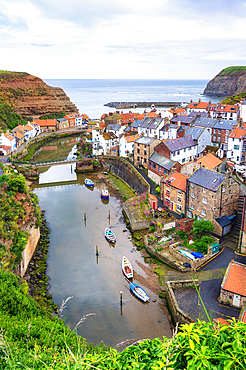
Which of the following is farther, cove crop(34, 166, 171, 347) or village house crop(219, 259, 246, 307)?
cove crop(34, 166, 171, 347)

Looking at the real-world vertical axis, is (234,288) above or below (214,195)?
below

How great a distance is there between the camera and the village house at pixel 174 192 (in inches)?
1358

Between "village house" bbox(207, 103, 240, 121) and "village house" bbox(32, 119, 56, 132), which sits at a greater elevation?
"village house" bbox(207, 103, 240, 121)

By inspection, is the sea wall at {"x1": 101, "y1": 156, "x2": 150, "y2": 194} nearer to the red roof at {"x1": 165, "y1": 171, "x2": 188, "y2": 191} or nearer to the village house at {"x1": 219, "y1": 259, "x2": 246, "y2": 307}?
the red roof at {"x1": 165, "y1": 171, "x2": 188, "y2": 191}

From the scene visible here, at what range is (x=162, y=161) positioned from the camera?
43.4 m

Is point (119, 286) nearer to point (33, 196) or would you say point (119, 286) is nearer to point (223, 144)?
point (33, 196)

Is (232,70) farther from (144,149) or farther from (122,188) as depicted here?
(122,188)

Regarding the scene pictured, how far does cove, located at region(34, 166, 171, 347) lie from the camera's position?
71.5ft

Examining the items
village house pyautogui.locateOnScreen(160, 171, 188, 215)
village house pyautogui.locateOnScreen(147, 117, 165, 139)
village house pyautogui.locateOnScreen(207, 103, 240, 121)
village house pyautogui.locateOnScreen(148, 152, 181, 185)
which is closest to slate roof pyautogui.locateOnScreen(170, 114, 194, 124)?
village house pyautogui.locateOnScreen(147, 117, 165, 139)

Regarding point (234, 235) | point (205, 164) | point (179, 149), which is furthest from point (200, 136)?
point (234, 235)

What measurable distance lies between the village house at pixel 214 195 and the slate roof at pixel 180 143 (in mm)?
13363

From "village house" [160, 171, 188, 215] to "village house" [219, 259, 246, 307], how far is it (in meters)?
13.1

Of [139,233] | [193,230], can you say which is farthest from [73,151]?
[193,230]

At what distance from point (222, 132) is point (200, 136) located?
6.46 meters
